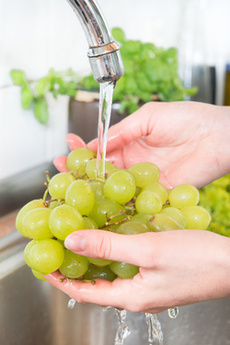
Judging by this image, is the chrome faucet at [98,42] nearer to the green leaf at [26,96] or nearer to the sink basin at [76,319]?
the sink basin at [76,319]

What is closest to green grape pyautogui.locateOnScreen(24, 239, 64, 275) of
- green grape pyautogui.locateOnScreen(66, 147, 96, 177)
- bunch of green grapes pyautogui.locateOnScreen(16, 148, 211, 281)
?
bunch of green grapes pyautogui.locateOnScreen(16, 148, 211, 281)

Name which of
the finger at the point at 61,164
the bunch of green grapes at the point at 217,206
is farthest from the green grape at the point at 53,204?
the bunch of green grapes at the point at 217,206

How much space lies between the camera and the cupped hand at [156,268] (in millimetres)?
570

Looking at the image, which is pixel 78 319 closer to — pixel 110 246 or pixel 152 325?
pixel 152 325

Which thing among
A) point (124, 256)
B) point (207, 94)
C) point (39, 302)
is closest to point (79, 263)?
point (124, 256)

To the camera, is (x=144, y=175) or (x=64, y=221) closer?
(x=64, y=221)

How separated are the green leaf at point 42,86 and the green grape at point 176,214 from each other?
0.76 m

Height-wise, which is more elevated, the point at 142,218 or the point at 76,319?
the point at 142,218

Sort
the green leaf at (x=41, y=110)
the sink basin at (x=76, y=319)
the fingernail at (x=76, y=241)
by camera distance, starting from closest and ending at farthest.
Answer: the fingernail at (x=76, y=241)
the sink basin at (x=76, y=319)
the green leaf at (x=41, y=110)

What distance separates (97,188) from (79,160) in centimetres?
14

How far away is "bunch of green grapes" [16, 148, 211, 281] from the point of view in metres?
0.60

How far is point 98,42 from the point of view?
1.90 feet

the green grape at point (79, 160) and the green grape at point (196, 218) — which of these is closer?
the green grape at point (196, 218)

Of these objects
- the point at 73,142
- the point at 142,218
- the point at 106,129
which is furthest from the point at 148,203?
the point at 73,142
